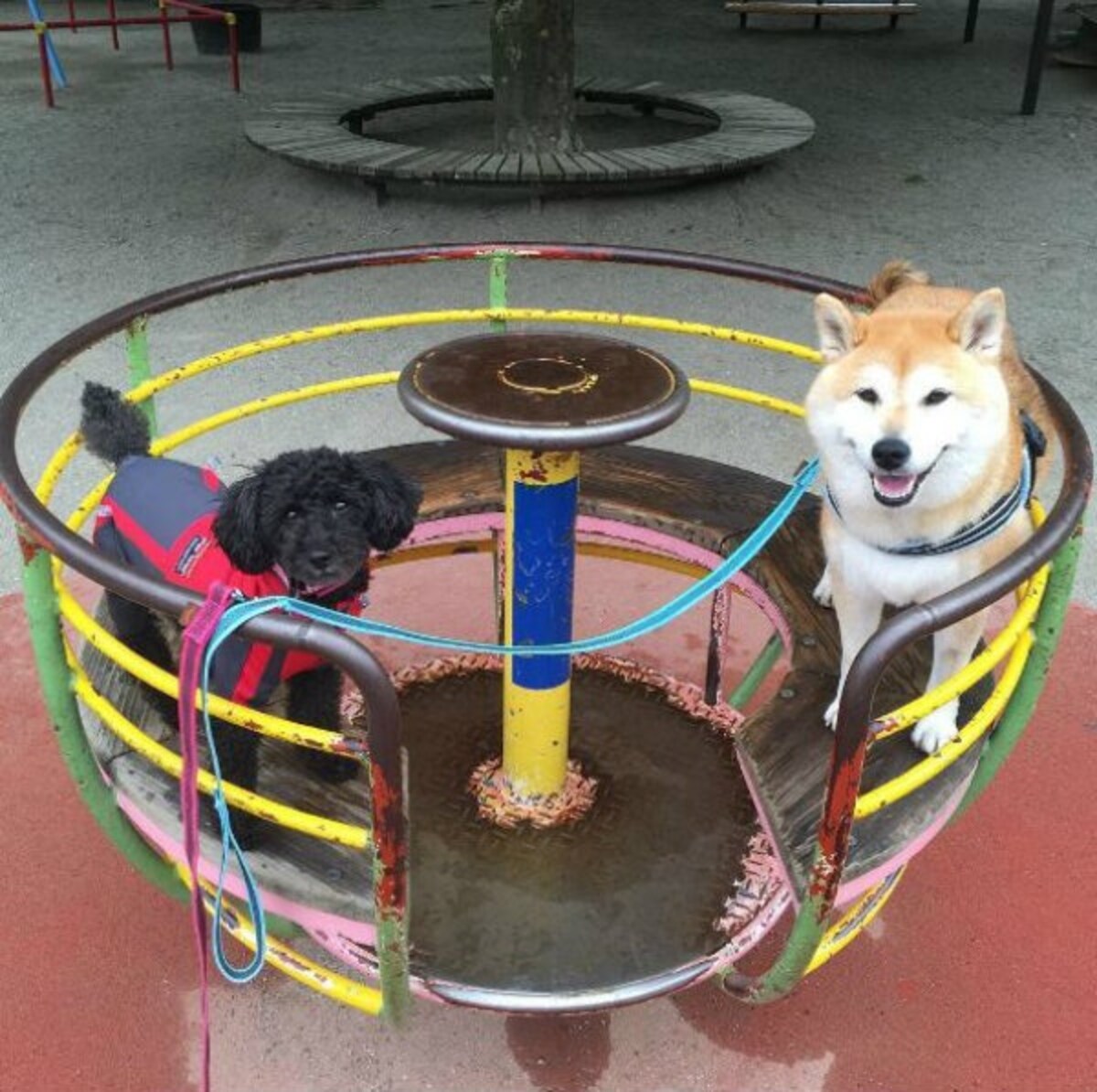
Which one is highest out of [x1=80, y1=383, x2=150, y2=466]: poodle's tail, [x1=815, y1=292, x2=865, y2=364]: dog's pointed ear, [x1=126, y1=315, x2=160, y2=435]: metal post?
[x1=815, y1=292, x2=865, y2=364]: dog's pointed ear

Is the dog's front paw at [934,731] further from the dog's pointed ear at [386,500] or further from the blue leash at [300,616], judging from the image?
the dog's pointed ear at [386,500]

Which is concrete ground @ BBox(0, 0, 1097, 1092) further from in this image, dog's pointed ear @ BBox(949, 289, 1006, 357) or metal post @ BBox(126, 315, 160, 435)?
dog's pointed ear @ BBox(949, 289, 1006, 357)

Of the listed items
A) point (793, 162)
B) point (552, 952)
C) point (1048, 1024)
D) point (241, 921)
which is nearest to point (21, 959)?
point (241, 921)

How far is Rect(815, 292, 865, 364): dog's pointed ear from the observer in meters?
2.29

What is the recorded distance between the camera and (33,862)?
3.05 metres

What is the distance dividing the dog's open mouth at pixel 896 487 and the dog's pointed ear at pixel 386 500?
0.90 meters

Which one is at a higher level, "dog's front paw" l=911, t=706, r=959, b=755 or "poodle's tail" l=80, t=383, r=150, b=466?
"poodle's tail" l=80, t=383, r=150, b=466

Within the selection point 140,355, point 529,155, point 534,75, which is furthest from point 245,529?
point 534,75

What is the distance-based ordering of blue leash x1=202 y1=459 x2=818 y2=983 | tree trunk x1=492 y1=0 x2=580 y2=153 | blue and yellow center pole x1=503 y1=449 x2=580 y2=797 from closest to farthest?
blue leash x1=202 y1=459 x2=818 y2=983
blue and yellow center pole x1=503 y1=449 x2=580 y2=797
tree trunk x1=492 y1=0 x2=580 y2=153

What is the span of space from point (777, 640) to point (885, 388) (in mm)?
1402

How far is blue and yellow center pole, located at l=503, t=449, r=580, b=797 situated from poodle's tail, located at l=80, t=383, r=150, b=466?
3.11 ft

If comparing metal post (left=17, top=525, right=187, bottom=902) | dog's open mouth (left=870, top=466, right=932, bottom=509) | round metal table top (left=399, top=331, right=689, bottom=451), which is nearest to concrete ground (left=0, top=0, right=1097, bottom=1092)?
metal post (left=17, top=525, right=187, bottom=902)

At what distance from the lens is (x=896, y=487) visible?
216cm

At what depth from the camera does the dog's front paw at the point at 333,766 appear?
2459mm
